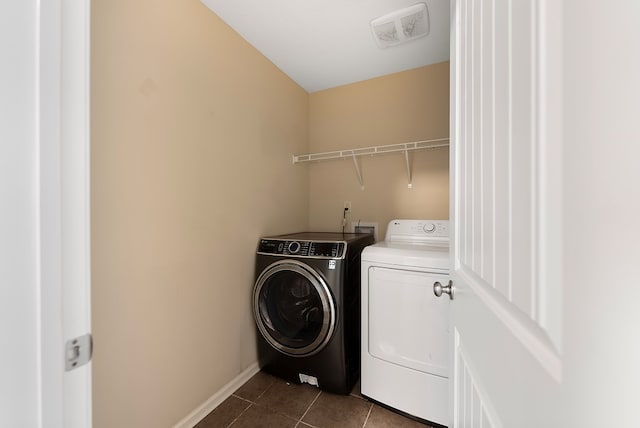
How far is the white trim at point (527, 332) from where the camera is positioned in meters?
0.30

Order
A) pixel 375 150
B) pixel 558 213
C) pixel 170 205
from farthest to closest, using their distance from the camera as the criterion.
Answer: pixel 375 150
pixel 170 205
pixel 558 213

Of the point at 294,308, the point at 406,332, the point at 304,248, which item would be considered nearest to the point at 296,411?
the point at 294,308

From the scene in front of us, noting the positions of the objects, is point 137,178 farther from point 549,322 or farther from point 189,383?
point 549,322

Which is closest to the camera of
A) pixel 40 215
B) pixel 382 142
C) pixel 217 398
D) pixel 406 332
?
pixel 40 215

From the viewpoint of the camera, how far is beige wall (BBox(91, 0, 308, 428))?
1.10 meters

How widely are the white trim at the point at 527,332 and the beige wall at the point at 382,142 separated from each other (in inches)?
71.0

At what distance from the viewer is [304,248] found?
171cm

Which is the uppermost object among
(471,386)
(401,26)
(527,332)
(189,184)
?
(401,26)

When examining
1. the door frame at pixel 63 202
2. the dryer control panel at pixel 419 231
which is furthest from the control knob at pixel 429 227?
the door frame at pixel 63 202

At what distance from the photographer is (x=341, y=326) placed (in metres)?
1.59

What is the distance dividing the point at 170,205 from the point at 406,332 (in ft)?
4.87

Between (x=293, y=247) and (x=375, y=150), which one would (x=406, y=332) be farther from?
(x=375, y=150)

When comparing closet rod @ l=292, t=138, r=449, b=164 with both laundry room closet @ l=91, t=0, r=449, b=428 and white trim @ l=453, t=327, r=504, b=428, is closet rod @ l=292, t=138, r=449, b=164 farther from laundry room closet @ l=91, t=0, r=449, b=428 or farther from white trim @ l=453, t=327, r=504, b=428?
white trim @ l=453, t=327, r=504, b=428

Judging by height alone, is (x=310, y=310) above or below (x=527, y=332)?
below
